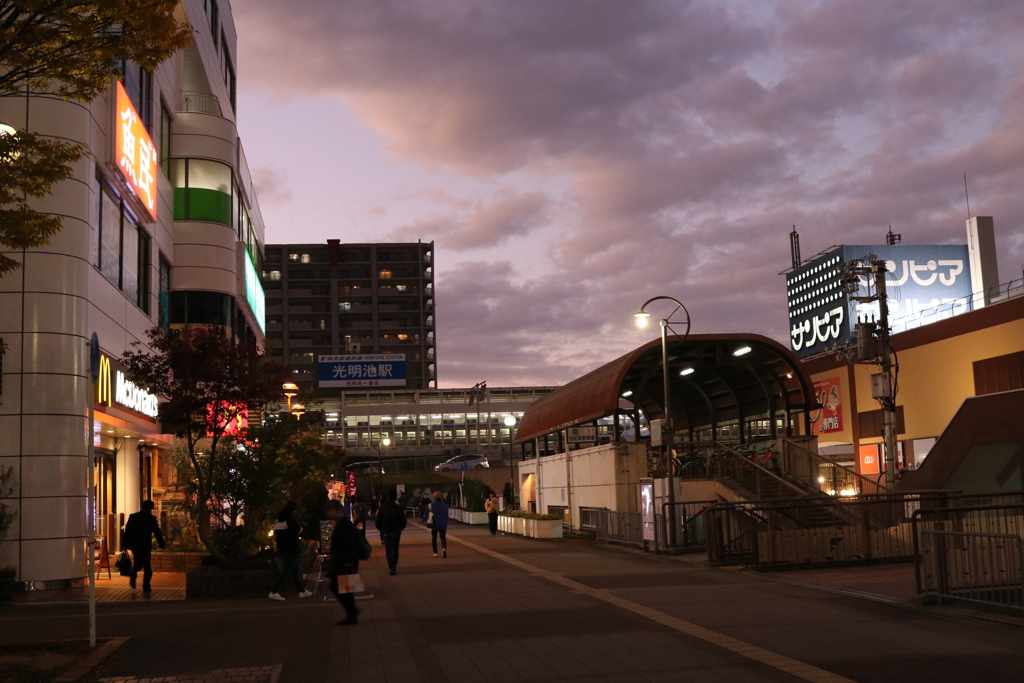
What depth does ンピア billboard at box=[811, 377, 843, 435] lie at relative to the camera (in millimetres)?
56938

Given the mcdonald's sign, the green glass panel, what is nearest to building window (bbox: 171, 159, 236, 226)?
the green glass panel

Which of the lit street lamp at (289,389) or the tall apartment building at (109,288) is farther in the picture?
the lit street lamp at (289,389)

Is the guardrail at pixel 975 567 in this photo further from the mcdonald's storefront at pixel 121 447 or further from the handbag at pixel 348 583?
the mcdonald's storefront at pixel 121 447

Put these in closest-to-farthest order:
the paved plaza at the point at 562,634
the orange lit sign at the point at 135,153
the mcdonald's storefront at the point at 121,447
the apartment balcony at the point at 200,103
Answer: the paved plaza at the point at 562,634, the mcdonald's storefront at the point at 121,447, the orange lit sign at the point at 135,153, the apartment balcony at the point at 200,103

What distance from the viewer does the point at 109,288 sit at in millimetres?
22172

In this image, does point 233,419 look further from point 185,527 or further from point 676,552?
point 676,552

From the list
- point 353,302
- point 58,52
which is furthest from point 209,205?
point 353,302

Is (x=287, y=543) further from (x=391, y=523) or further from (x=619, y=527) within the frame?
(x=619, y=527)

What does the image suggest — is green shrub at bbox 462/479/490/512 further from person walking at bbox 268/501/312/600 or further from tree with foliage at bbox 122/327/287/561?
person walking at bbox 268/501/312/600

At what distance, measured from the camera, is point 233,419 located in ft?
62.5

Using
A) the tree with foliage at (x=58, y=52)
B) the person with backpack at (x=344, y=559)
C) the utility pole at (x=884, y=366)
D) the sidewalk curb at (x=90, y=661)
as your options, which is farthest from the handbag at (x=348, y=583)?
the utility pole at (x=884, y=366)

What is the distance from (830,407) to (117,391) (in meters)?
44.9

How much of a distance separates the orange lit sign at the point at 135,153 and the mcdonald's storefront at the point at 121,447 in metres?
4.41

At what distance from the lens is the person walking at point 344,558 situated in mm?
13195
